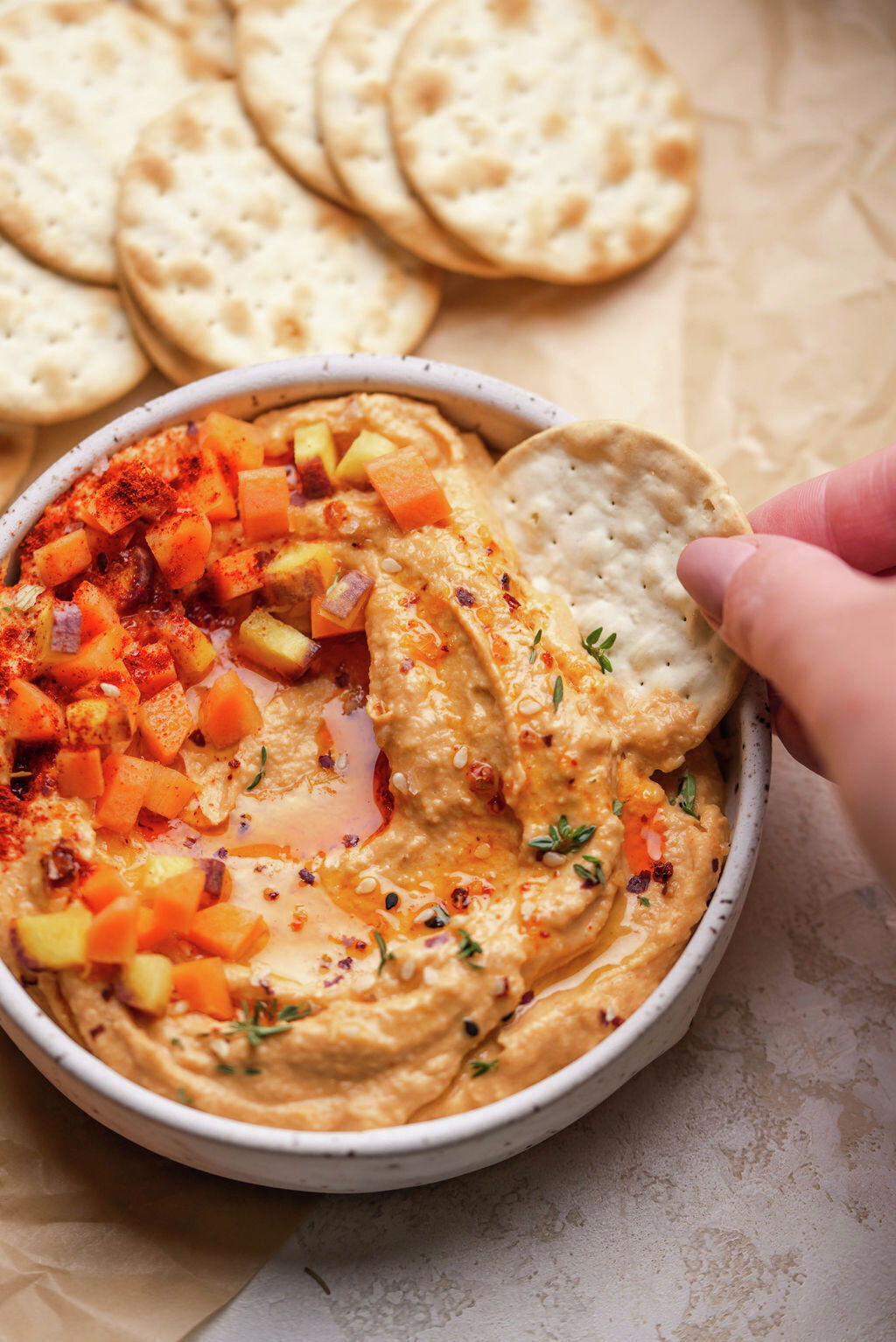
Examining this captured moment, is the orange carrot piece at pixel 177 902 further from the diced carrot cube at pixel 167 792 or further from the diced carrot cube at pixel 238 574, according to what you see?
the diced carrot cube at pixel 238 574

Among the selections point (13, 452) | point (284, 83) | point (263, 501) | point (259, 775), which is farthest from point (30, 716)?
point (284, 83)

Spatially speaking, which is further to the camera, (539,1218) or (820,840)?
(820,840)

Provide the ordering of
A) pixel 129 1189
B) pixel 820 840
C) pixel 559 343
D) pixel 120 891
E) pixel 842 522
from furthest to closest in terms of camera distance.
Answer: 1. pixel 559 343
2. pixel 820 840
3. pixel 129 1189
4. pixel 842 522
5. pixel 120 891

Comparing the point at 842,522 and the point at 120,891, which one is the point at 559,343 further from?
the point at 120,891

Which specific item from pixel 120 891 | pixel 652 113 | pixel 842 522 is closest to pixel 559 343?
pixel 652 113

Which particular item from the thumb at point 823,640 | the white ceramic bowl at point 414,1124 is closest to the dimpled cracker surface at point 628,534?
the white ceramic bowl at point 414,1124

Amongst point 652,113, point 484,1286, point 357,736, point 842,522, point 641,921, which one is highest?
point 652,113

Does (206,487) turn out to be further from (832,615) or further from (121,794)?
(832,615)

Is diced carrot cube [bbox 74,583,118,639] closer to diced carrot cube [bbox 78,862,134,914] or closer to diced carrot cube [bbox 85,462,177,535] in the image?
diced carrot cube [bbox 85,462,177,535]
